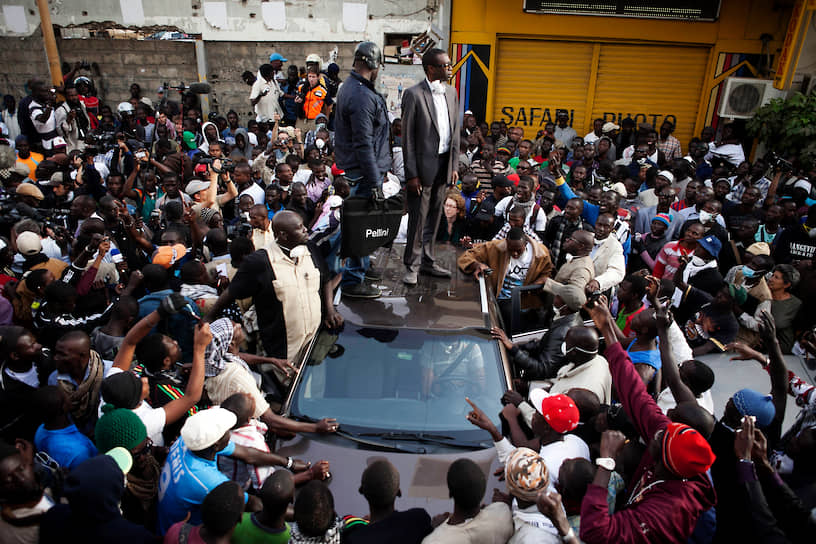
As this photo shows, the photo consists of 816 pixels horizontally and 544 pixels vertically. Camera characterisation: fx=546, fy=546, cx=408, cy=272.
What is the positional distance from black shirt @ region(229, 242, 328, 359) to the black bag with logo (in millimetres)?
352

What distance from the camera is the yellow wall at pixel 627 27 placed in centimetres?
1196

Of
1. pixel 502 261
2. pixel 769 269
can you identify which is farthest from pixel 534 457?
pixel 769 269

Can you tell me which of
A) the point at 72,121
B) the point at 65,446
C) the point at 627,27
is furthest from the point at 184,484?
the point at 627,27

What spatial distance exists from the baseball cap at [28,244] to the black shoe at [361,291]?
2.92 meters

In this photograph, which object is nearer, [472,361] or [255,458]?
[255,458]

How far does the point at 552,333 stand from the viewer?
4250 millimetres

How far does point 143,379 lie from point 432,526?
1.86 metres

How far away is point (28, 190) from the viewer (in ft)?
21.5

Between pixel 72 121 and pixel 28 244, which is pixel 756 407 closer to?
pixel 28 244

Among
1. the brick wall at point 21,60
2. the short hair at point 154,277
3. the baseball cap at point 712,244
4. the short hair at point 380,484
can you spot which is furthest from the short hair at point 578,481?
the brick wall at point 21,60

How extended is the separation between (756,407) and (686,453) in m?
0.90

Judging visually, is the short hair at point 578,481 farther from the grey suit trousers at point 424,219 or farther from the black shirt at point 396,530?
the grey suit trousers at point 424,219

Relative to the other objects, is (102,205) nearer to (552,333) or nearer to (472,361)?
(472,361)

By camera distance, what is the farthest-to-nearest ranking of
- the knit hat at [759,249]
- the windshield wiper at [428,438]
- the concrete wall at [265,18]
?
the concrete wall at [265,18] < the knit hat at [759,249] < the windshield wiper at [428,438]
